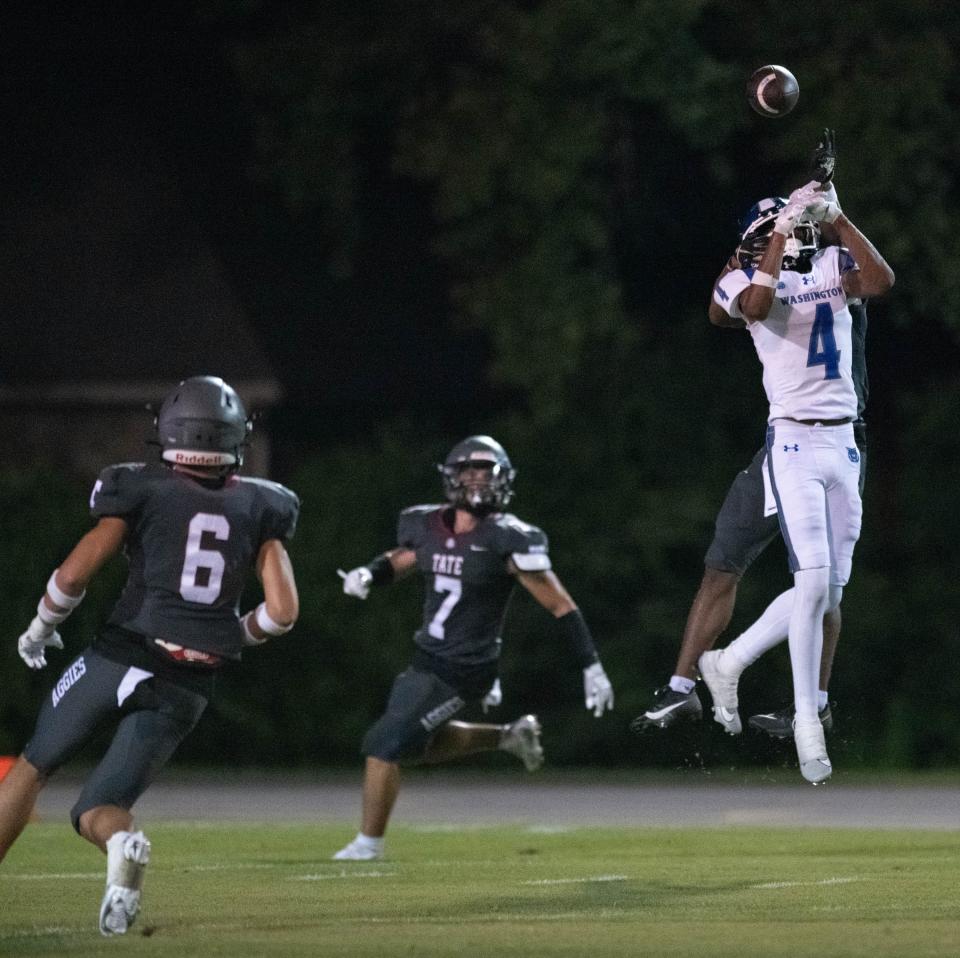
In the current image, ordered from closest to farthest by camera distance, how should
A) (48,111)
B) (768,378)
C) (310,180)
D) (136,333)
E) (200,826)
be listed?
1. (768,378)
2. (200,826)
3. (310,180)
4. (136,333)
5. (48,111)

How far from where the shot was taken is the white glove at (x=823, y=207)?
9445 millimetres

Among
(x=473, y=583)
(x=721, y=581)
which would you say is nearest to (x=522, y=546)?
(x=473, y=583)

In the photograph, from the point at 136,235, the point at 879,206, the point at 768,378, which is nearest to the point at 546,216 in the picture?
the point at 879,206

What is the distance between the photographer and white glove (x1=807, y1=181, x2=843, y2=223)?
945 centimetres

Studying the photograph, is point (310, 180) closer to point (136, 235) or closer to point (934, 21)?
point (136, 235)

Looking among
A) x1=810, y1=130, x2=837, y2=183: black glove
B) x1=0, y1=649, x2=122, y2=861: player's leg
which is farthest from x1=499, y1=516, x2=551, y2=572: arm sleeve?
x1=0, y1=649, x2=122, y2=861: player's leg

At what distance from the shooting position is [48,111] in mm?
25672

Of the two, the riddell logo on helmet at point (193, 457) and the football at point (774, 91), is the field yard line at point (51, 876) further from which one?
the football at point (774, 91)

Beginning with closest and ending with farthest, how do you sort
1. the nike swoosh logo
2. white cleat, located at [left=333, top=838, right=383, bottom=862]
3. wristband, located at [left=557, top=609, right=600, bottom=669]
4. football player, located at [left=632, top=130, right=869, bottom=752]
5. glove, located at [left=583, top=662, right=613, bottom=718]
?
football player, located at [left=632, top=130, right=869, bottom=752], the nike swoosh logo, white cleat, located at [left=333, top=838, right=383, bottom=862], glove, located at [left=583, top=662, right=613, bottom=718], wristband, located at [left=557, top=609, right=600, bottom=669]

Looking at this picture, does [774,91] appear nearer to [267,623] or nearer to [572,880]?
[267,623]

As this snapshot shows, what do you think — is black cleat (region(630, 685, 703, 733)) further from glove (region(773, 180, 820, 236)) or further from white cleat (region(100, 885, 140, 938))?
white cleat (region(100, 885, 140, 938))

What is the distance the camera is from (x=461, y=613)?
12.9 m

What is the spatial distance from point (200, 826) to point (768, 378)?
5978 mm

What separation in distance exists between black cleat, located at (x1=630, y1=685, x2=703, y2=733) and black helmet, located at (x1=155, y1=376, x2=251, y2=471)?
229 centimetres
